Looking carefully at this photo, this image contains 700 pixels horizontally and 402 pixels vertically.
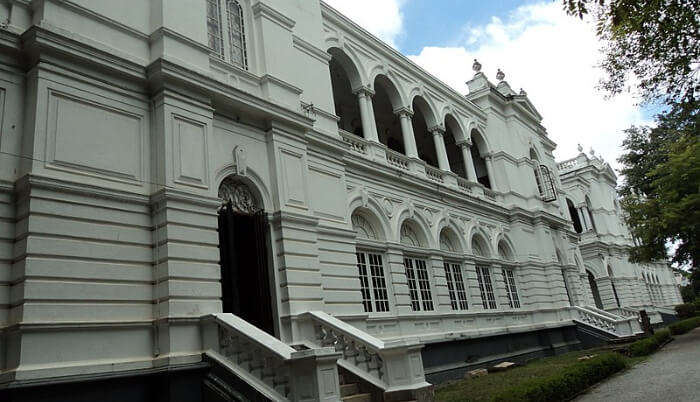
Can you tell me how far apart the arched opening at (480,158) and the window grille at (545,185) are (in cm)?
337

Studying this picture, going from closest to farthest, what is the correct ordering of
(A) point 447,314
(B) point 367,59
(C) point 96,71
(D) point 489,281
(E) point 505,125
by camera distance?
1. (C) point 96,71
2. (A) point 447,314
3. (B) point 367,59
4. (D) point 489,281
5. (E) point 505,125

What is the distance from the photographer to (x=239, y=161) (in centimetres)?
1116

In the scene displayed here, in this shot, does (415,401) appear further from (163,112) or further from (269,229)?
(163,112)

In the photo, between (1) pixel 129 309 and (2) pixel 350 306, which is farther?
(2) pixel 350 306

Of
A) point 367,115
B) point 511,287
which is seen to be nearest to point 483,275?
point 511,287

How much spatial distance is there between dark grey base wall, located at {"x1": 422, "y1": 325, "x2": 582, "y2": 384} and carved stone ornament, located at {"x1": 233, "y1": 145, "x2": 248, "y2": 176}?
7.89 meters

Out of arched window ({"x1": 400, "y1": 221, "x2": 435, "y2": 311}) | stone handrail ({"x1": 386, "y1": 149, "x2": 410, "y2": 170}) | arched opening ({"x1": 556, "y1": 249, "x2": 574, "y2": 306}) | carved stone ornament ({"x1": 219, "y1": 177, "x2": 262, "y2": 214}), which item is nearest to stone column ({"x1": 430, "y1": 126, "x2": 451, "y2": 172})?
stone handrail ({"x1": 386, "y1": 149, "x2": 410, "y2": 170})

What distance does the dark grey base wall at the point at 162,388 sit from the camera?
7328 millimetres

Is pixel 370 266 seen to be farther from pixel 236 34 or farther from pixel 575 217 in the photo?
pixel 575 217

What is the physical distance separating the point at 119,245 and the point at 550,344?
758 inches

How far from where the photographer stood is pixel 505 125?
26797mm

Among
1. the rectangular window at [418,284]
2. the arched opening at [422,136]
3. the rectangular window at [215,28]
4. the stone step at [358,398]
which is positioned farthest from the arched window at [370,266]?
the arched opening at [422,136]

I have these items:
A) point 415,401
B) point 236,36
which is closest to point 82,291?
point 415,401

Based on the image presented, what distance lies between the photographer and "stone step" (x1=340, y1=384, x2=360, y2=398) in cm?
929
